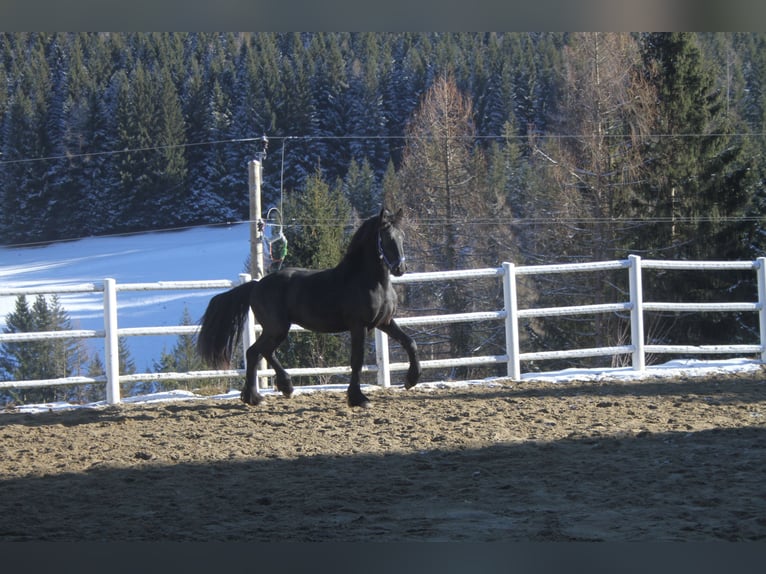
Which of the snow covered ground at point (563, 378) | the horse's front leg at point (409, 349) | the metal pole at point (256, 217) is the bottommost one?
the snow covered ground at point (563, 378)

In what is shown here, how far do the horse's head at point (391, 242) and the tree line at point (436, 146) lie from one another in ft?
48.4

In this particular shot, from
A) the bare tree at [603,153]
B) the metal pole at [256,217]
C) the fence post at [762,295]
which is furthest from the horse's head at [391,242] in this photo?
the bare tree at [603,153]

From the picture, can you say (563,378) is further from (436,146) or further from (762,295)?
(436,146)

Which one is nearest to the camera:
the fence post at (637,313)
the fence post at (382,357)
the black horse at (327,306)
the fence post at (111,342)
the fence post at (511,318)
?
the black horse at (327,306)

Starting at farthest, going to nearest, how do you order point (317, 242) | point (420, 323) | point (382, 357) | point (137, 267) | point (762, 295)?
point (137, 267), point (317, 242), point (762, 295), point (420, 323), point (382, 357)

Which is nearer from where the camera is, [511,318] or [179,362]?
[511,318]

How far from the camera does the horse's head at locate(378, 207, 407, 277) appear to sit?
7258 mm

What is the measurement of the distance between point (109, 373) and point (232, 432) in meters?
2.55

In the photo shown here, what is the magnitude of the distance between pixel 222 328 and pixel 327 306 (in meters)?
1.19

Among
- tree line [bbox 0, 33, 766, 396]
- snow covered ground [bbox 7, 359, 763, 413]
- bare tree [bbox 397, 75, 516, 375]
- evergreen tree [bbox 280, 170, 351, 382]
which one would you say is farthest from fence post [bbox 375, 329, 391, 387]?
bare tree [bbox 397, 75, 516, 375]

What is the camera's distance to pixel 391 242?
7.32 m

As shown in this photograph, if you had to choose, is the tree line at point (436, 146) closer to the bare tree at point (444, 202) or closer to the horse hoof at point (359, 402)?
the bare tree at point (444, 202)

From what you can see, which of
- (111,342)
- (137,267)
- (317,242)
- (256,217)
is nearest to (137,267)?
(137,267)

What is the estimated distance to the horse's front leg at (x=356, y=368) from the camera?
7676mm
